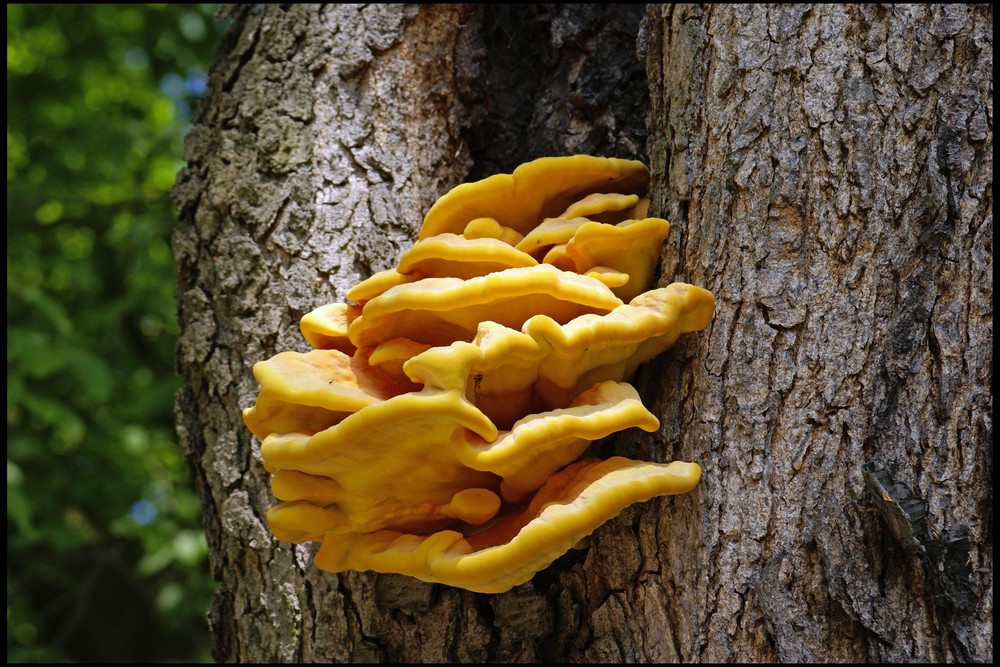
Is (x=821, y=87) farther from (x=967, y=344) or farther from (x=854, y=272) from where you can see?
(x=967, y=344)

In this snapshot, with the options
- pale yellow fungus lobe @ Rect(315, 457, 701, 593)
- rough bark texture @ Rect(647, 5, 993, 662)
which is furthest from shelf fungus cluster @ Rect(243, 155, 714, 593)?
rough bark texture @ Rect(647, 5, 993, 662)

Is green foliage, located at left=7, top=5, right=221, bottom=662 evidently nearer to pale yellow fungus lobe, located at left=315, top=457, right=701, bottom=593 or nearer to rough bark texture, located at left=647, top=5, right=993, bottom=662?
pale yellow fungus lobe, located at left=315, top=457, right=701, bottom=593

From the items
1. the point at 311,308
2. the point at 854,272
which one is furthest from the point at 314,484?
the point at 854,272

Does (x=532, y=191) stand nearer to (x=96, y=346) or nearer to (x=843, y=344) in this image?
(x=843, y=344)

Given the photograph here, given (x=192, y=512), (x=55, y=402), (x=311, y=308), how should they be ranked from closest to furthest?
(x=311, y=308), (x=55, y=402), (x=192, y=512)

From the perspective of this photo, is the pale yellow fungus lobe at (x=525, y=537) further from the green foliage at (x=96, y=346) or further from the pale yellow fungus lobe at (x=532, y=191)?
the green foliage at (x=96, y=346)

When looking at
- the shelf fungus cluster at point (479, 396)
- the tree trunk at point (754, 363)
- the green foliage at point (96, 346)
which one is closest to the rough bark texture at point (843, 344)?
the tree trunk at point (754, 363)
